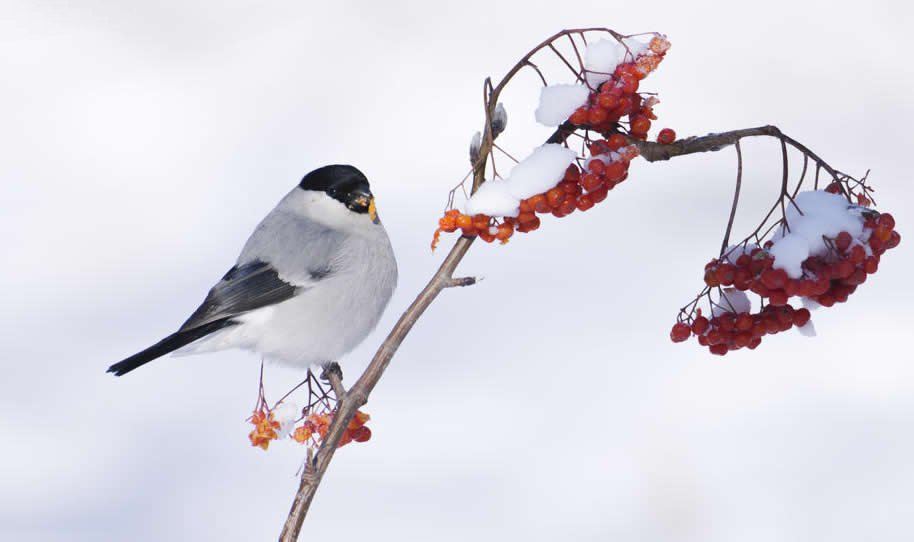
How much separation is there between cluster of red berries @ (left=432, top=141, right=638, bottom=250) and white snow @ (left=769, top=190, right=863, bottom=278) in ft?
1.41

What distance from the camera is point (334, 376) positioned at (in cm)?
260

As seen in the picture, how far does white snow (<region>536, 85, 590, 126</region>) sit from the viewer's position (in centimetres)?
197

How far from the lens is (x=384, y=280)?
124 inches

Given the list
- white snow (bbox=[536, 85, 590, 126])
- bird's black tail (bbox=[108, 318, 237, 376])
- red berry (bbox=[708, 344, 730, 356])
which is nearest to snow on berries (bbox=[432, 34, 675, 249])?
white snow (bbox=[536, 85, 590, 126])

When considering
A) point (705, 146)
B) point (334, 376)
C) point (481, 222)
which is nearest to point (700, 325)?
point (705, 146)

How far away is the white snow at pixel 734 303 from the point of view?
7.44 ft

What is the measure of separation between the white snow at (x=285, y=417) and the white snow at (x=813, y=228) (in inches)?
52.2

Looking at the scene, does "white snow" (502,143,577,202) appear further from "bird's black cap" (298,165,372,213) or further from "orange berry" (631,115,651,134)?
"bird's black cap" (298,165,372,213)

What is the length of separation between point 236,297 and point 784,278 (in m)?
1.73

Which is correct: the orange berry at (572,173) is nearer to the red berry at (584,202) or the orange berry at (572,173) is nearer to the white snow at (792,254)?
the red berry at (584,202)

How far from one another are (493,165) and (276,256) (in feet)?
4.07

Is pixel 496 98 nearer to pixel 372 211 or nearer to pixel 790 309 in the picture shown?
pixel 790 309

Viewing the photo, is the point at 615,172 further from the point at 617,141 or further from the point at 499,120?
the point at 499,120

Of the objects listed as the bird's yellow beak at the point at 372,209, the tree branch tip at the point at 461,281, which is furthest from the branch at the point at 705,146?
the bird's yellow beak at the point at 372,209
